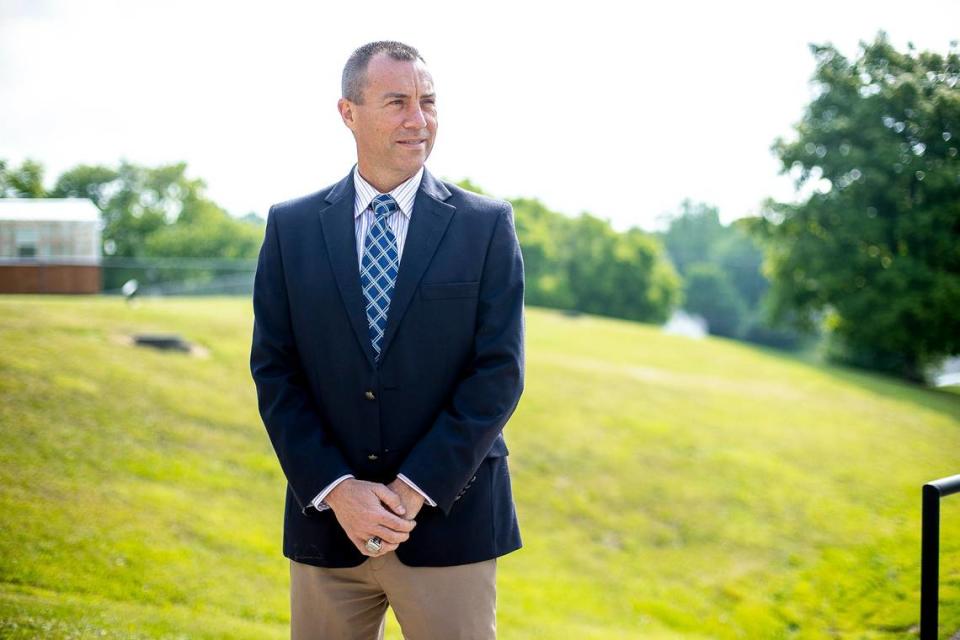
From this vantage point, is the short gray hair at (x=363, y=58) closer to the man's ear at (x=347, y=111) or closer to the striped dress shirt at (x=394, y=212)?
the man's ear at (x=347, y=111)

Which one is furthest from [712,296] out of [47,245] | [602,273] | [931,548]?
[931,548]

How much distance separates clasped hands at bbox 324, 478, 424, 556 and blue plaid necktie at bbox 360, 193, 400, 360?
357 mm

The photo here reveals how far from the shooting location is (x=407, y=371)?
2.31m

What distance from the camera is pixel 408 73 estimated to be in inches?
92.0

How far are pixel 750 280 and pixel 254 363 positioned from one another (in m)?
66.1

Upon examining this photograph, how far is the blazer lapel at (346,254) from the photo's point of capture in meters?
2.32

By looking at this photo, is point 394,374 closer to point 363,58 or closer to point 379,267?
point 379,267

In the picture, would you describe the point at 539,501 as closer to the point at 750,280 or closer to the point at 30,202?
the point at 30,202

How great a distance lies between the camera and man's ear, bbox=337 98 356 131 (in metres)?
2.43

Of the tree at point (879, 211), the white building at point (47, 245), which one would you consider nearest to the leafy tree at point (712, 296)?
the tree at point (879, 211)

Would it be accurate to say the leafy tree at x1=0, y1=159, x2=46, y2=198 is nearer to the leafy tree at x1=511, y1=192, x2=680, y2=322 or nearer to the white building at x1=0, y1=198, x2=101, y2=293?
the white building at x1=0, y1=198, x2=101, y2=293

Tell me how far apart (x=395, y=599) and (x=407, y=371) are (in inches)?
24.6

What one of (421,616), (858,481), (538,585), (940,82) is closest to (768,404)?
(858,481)

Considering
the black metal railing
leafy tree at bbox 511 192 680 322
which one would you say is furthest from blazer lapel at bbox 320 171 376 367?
leafy tree at bbox 511 192 680 322
